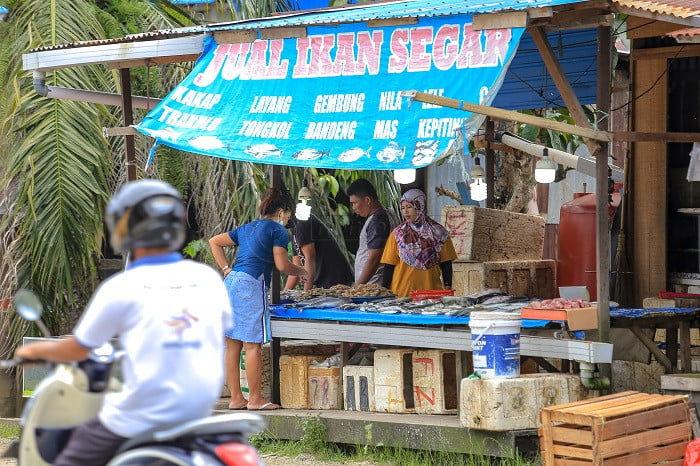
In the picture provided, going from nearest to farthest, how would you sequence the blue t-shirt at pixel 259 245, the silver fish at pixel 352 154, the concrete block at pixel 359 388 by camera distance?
the silver fish at pixel 352 154 < the concrete block at pixel 359 388 < the blue t-shirt at pixel 259 245

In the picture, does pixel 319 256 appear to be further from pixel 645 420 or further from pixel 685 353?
pixel 645 420

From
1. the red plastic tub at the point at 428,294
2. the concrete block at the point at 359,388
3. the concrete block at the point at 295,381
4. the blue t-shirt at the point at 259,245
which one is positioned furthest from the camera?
the red plastic tub at the point at 428,294

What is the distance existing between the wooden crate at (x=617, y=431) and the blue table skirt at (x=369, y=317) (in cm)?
103

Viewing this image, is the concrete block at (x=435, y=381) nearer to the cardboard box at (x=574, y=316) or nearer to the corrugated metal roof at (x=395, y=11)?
the cardboard box at (x=574, y=316)

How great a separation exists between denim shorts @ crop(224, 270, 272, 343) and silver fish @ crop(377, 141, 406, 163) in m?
1.96

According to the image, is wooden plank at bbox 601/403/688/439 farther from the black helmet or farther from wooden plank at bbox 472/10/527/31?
the black helmet

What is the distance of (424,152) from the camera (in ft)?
25.5

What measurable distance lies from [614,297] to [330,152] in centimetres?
458

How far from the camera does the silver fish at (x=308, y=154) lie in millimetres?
8273

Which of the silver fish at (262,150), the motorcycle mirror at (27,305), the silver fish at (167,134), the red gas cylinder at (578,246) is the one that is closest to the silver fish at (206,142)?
the silver fish at (167,134)

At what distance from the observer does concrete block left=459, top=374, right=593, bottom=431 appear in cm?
797

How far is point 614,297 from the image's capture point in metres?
11.7

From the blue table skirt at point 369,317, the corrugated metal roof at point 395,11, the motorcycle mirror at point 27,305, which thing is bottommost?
the blue table skirt at point 369,317

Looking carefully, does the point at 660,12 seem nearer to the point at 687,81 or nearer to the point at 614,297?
the point at 687,81
